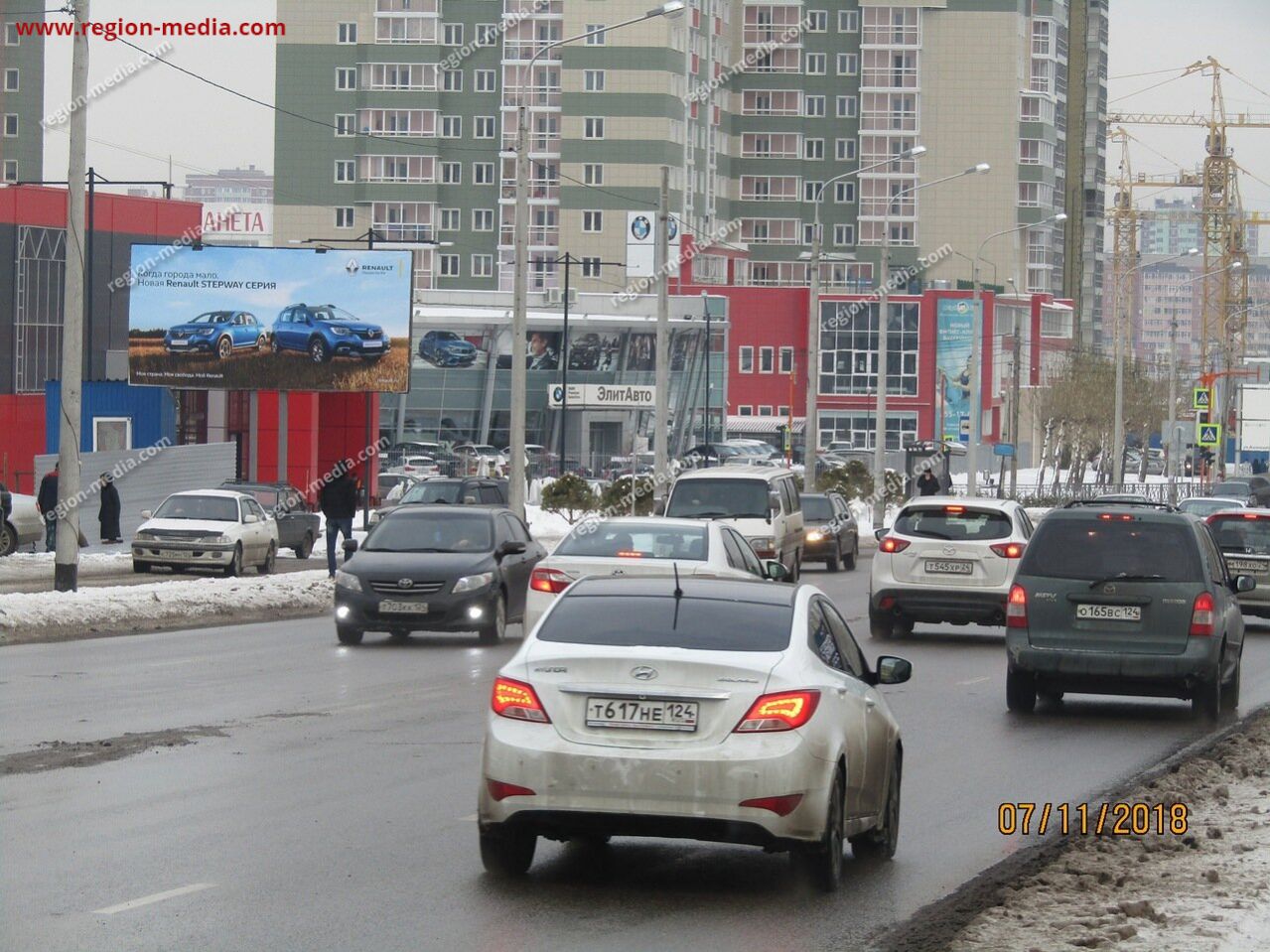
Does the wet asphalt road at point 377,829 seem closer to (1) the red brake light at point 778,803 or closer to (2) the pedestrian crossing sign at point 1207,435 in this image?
(1) the red brake light at point 778,803

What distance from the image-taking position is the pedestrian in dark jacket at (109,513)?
43.3 meters

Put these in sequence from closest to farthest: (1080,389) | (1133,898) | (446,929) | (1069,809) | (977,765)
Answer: (446,929), (1133,898), (1069,809), (977,765), (1080,389)

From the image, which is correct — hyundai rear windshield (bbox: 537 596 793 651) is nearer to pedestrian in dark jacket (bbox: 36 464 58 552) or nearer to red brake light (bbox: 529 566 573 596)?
red brake light (bbox: 529 566 573 596)

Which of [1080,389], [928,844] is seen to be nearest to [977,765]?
[928,844]

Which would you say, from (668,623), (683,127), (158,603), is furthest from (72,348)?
(683,127)

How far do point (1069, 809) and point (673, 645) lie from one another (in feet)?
12.4

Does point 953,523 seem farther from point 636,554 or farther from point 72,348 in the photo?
point 72,348

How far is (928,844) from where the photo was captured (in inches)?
409

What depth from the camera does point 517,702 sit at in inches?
345

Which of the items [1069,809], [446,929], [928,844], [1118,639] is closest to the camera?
[446,929]

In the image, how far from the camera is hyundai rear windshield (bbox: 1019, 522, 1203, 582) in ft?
55.2

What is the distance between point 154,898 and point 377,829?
80.9 inches

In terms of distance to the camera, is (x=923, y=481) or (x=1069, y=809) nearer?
(x=1069, y=809)

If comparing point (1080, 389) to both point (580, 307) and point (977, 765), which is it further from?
point (977, 765)
